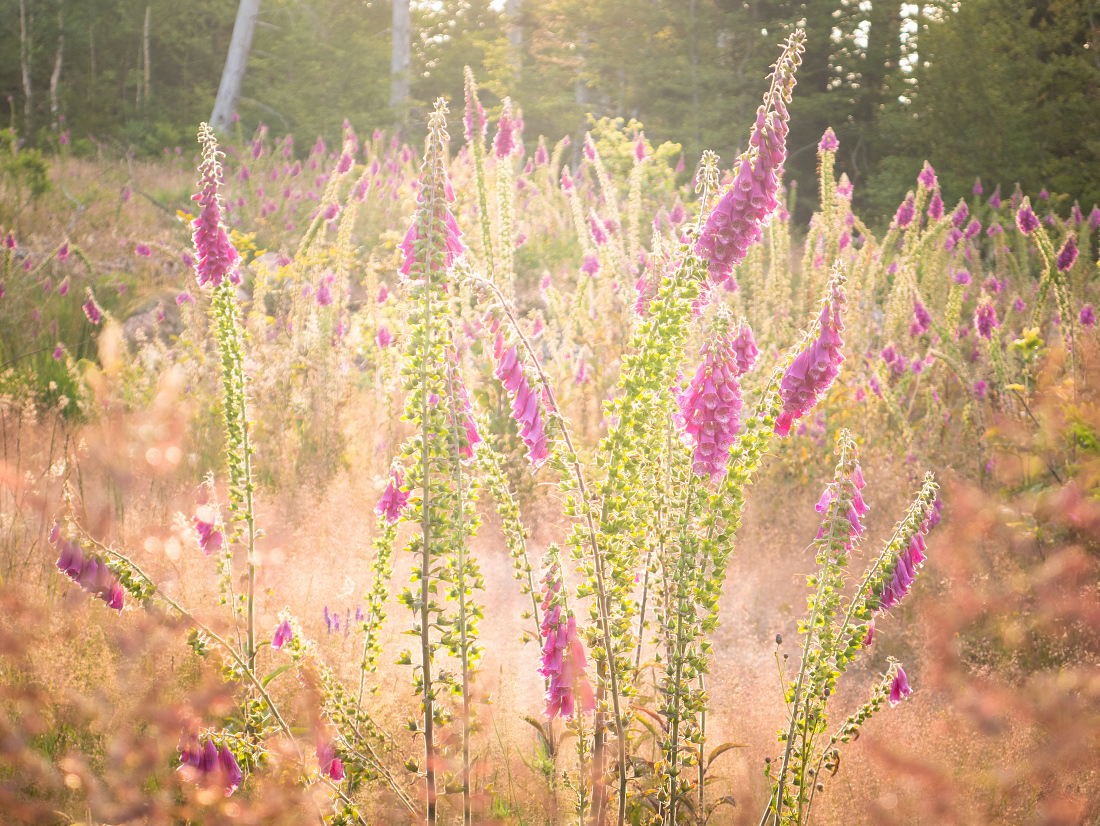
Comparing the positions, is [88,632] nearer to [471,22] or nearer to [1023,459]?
[1023,459]

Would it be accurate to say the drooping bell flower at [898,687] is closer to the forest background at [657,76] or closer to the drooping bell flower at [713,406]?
the drooping bell flower at [713,406]

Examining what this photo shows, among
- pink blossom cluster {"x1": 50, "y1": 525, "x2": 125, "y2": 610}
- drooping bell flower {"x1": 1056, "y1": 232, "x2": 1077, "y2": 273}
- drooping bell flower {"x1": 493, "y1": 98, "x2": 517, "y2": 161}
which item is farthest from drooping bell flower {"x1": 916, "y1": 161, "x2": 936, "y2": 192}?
pink blossom cluster {"x1": 50, "y1": 525, "x2": 125, "y2": 610}

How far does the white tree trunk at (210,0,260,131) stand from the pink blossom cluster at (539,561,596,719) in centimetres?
1647

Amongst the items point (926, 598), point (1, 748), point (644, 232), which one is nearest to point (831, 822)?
point (926, 598)

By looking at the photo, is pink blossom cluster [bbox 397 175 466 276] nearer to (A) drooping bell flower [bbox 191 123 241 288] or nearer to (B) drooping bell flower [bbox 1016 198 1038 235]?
(A) drooping bell flower [bbox 191 123 241 288]

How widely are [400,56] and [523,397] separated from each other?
63.3 feet

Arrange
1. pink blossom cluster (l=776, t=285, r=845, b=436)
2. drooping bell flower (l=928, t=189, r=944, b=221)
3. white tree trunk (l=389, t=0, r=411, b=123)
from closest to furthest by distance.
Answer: pink blossom cluster (l=776, t=285, r=845, b=436), drooping bell flower (l=928, t=189, r=944, b=221), white tree trunk (l=389, t=0, r=411, b=123)

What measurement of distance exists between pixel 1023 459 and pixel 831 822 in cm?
278

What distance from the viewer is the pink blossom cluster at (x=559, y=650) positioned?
1.46 metres

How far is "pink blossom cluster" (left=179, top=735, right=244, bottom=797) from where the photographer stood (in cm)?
172

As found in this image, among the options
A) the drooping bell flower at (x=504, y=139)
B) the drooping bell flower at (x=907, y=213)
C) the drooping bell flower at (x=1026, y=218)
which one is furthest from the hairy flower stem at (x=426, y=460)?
the drooping bell flower at (x=907, y=213)

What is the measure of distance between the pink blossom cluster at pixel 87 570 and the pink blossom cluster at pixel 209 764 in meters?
0.44

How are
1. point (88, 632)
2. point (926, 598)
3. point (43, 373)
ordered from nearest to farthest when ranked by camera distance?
point (88, 632), point (926, 598), point (43, 373)

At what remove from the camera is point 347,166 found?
647cm
